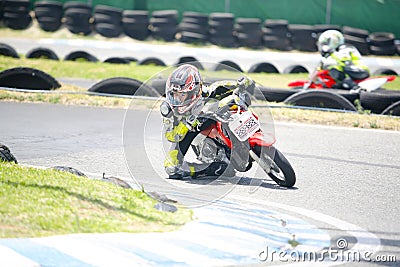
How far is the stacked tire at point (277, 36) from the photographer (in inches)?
893

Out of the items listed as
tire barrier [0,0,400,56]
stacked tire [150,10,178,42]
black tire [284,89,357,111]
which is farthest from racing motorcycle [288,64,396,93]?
stacked tire [150,10,178,42]

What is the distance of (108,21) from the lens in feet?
78.1

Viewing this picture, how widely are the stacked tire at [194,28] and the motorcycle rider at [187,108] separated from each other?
1626 centimetres

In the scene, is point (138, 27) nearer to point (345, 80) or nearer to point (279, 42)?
point (279, 42)

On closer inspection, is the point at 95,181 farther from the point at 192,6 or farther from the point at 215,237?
the point at 192,6

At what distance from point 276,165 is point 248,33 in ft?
53.7

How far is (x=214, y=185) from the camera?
683cm

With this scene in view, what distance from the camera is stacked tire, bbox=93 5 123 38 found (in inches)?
934

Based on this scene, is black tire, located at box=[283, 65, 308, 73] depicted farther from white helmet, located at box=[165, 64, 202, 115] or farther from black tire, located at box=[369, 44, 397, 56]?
white helmet, located at box=[165, 64, 202, 115]

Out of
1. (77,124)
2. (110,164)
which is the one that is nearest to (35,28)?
(77,124)

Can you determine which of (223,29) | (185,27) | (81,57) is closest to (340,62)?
(81,57)

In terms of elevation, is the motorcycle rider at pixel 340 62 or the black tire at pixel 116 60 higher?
the black tire at pixel 116 60

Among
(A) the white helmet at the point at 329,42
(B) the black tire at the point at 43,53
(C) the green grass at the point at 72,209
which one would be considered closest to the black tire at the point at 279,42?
(B) the black tire at the point at 43,53

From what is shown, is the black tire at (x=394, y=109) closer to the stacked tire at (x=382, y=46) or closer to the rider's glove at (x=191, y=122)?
the rider's glove at (x=191, y=122)
